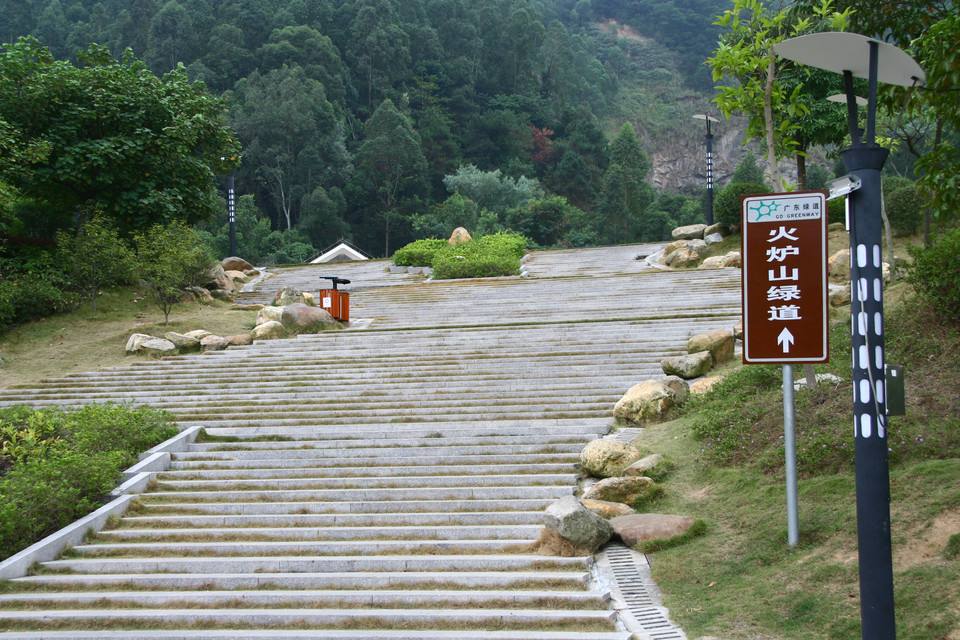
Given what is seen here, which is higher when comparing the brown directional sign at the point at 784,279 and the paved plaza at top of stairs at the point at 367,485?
the brown directional sign at the point at 784,279

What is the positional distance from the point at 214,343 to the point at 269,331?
1037mm

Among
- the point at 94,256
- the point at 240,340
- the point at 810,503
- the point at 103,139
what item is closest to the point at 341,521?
the point at 810,503

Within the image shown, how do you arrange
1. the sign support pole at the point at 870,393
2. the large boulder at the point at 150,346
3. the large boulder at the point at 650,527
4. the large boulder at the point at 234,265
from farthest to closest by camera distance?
the large boulder at the point at 234,265 → the large boulder at the point at 150,346 → the large boulder at the point at 650,527 → the sign support pole at the point at 870,393

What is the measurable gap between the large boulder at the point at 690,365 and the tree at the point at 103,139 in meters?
12.1

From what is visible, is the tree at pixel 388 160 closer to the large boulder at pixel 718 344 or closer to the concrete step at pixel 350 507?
the large boulder at pixel 718 344

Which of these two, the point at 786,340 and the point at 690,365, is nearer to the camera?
the point at 786,340

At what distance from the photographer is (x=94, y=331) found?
17781mm

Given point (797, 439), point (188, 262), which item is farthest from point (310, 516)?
point (188, 262)

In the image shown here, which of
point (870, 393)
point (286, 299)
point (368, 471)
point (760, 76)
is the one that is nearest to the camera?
point (870, 393)

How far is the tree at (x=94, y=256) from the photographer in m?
18.3

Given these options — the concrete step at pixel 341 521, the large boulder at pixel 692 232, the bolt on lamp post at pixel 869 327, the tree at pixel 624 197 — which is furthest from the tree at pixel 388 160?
the bolt on lamp post at pixel 869 327

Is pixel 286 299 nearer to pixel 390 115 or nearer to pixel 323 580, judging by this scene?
pixel 323 580

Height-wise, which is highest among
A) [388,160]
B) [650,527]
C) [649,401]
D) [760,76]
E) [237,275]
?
[388,160]

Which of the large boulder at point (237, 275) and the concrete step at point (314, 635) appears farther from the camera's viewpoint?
the large boulder at point (237, 275)
